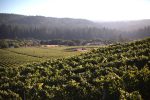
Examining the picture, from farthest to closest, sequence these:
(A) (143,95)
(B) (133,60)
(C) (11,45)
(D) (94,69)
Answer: (C) (11,45) → (D) (94,69) → (B) (133,60) → (A) (143,95)

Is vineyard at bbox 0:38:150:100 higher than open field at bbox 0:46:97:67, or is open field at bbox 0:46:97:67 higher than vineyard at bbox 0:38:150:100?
vineyard at bbox 0:38:150:100

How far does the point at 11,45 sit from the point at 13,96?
125 metres

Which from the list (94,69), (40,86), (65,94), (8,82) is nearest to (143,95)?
(65,94)

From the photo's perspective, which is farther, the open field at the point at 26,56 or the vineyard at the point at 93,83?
the open field at the point at 26,56

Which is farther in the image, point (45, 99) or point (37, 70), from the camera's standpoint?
point (37, 70)

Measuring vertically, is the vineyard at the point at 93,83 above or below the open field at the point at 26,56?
above

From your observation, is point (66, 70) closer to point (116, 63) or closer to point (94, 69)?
point (94, 69)

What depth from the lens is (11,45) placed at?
5728 inches

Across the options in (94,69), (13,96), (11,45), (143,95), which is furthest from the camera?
(11,45)

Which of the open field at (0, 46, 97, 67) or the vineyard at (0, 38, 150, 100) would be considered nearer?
the vineyard at (0, 38, 150, 100)

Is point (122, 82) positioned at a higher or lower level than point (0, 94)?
higher

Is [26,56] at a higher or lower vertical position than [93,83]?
lower

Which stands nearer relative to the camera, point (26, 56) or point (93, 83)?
point (93, 83)

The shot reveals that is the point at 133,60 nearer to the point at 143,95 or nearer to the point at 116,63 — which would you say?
the point at 116,63
